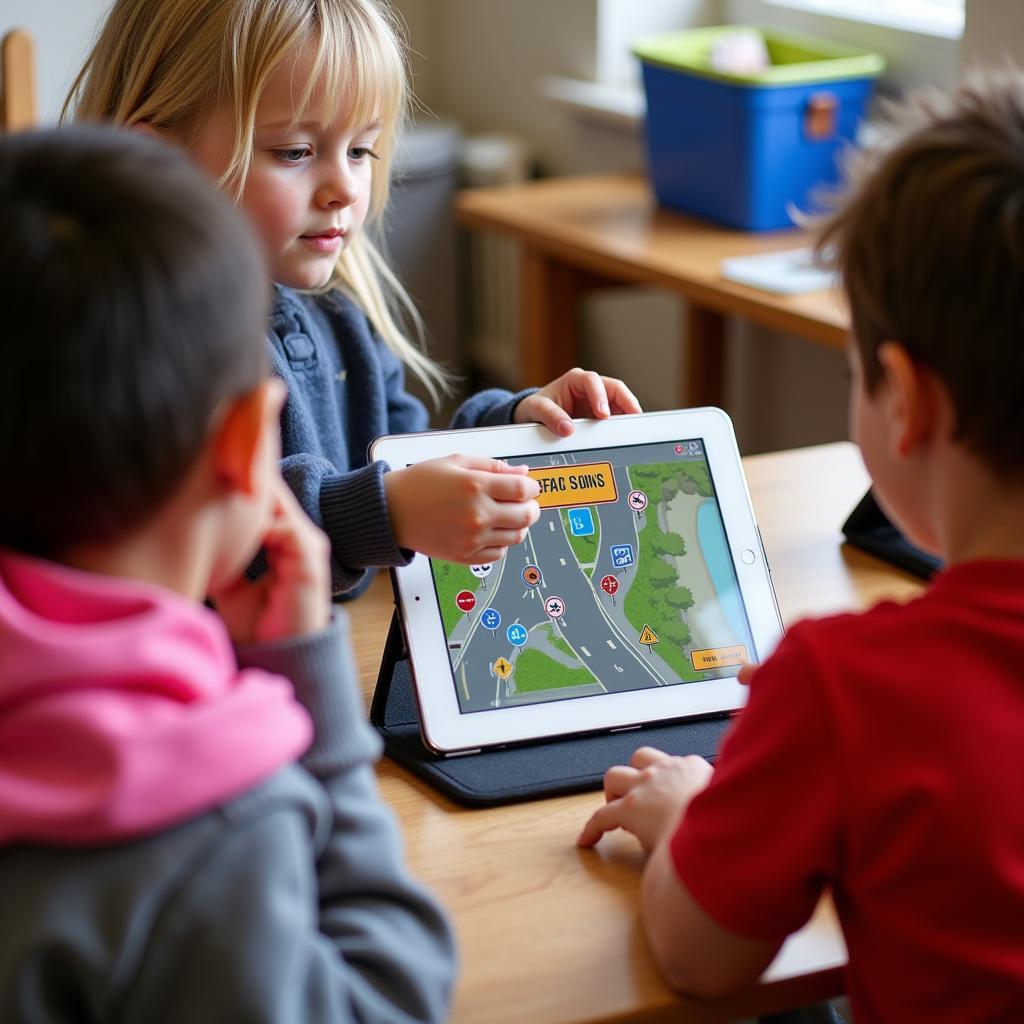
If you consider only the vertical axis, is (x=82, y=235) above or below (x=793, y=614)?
above

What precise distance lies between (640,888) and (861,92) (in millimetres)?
1829

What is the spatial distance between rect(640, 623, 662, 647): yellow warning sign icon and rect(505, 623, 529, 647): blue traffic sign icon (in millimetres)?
86

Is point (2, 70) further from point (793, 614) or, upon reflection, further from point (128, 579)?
point (128, 579)

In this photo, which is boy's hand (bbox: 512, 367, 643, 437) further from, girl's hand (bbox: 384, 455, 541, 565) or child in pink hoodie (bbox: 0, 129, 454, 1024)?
child in pink hoodie (bbox: 0, 129, 454, 1024)

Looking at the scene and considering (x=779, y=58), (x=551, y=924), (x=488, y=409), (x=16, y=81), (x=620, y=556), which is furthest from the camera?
(x=779, y=58)

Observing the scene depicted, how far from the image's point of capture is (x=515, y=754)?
3.31 ft

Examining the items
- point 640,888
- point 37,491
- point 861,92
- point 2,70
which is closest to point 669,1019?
point 640,888

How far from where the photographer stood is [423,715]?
1.01 m

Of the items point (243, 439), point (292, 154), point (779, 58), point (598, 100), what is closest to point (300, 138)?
point (292, 154)

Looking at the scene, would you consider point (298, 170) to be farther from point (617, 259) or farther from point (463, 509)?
point (617, 259)

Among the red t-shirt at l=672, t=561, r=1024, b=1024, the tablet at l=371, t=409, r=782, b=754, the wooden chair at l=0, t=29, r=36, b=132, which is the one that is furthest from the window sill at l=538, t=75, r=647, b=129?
the red t-shirt at l=672, t=561, r=1024, b=1024

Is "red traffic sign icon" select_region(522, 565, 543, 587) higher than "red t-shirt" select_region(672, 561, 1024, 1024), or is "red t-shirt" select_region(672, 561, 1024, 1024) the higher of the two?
"red t-shirt" select_region(672, 561, 1024, 1024)

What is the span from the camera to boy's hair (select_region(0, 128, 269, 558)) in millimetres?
618

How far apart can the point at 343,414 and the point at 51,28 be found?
6.03ft
